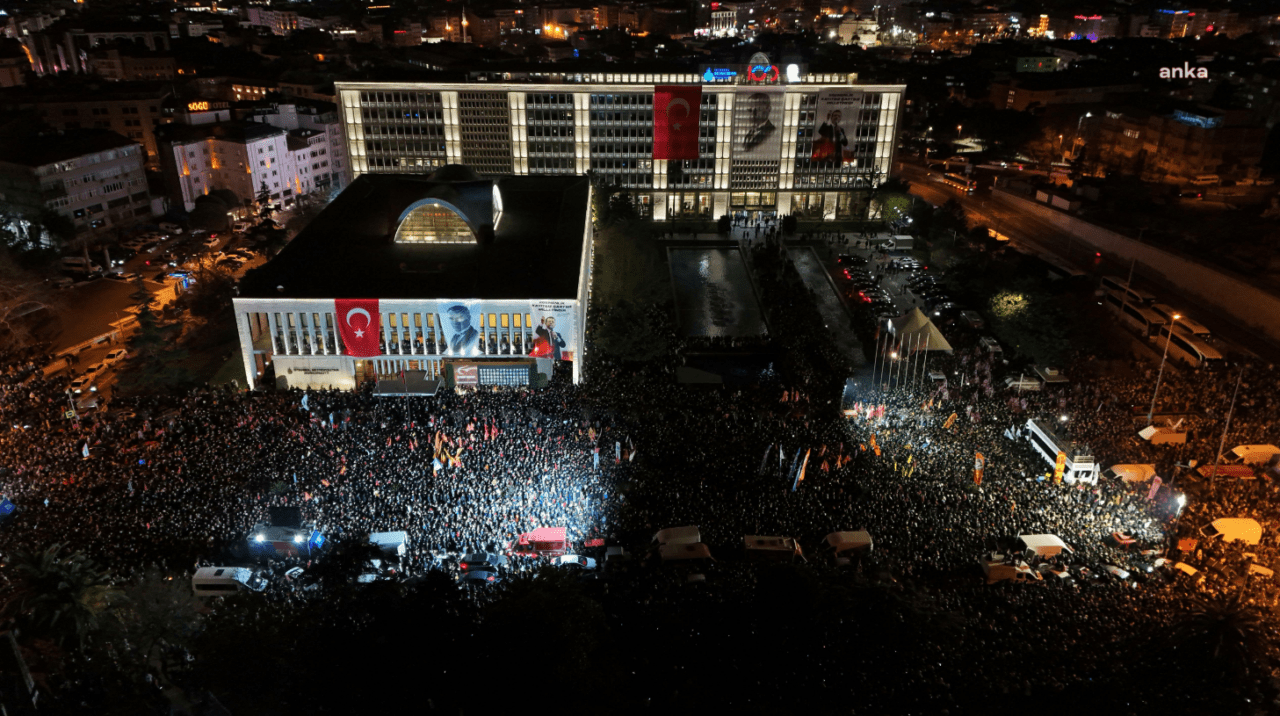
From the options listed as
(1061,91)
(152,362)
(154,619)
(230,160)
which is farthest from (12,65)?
(1061,91)

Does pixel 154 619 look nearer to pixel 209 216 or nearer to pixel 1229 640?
pixel 1229 640

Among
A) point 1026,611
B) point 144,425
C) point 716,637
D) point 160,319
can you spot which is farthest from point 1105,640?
point 160,319

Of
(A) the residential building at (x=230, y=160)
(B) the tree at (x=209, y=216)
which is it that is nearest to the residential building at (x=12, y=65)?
(A) the residential building at (x=230, y=160)

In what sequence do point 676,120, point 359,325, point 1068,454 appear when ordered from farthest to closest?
point 676,120 < point 359,325 < point 1068,454

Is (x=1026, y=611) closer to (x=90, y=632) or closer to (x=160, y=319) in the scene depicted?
(x=90, y=632)

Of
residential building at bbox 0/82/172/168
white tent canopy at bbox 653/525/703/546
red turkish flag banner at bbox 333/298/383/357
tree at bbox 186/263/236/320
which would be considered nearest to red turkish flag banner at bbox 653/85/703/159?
tree at bbox 186/263/236/320

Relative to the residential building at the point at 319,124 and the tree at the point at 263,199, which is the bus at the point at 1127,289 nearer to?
the residential building at the point at 319,124

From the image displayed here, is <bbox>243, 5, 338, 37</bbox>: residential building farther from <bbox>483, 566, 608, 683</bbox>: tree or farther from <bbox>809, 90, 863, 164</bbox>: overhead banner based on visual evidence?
<bbox>483, 566, 608, 683</bbox>: tree
